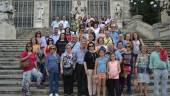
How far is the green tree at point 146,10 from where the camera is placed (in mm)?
41656

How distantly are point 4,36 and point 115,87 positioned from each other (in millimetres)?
15958

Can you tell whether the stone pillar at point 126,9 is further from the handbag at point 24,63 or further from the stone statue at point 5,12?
the handbag at point 24,63

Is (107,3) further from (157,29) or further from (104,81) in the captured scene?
(104,81)

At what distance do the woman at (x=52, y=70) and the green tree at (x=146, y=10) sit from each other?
27.0m

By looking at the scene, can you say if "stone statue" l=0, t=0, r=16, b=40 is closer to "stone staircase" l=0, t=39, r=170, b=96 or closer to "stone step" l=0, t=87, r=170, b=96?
"stone staircase" l=0, t=39, r=170, b=96

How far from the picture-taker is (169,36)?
28109mm

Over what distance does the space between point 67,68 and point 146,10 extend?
93.4 ft

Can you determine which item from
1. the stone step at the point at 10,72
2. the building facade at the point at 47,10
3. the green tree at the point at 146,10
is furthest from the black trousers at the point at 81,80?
the building facade at the point at 47,10

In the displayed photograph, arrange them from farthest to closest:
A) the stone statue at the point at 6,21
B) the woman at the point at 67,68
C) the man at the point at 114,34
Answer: the stone statue at the point at 6,21 < the man at the point at 114,34 < the woman at the point at 67,68

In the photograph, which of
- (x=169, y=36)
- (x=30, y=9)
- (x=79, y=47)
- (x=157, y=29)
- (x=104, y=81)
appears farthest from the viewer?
(x=30, y=9)

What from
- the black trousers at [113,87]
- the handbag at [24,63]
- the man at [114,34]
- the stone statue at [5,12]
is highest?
the stone statue at [5,12]

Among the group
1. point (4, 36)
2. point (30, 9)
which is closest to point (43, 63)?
point (4, 36)

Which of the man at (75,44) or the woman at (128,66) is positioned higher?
the man at (75,44)

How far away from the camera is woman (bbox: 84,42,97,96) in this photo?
1470cm
